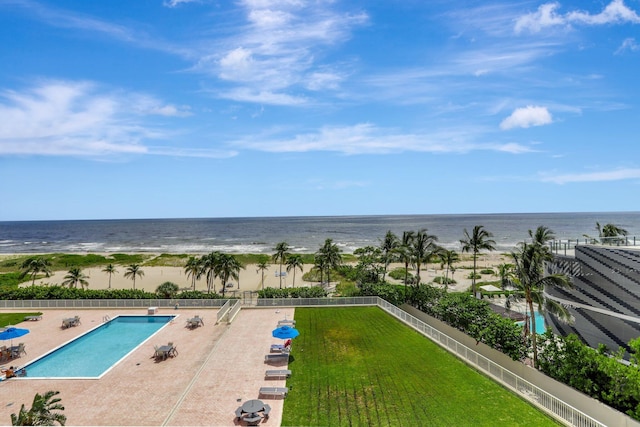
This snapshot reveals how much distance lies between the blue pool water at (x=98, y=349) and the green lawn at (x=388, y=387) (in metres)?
10.6

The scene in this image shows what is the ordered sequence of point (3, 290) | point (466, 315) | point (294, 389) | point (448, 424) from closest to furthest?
point (448, 424) < point (294, 389) < point (466, 315) < point (3, 290)

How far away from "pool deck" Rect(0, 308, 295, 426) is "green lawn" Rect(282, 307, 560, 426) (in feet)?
5.14

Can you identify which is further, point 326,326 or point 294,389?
point 326,326

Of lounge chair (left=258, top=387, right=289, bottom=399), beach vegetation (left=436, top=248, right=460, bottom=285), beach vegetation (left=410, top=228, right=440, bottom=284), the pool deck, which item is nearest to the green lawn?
lounge chair (left=258, top=387, right=289, bottom=399)

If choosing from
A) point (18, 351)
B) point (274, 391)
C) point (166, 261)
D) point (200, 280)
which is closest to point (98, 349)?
point (18, 351)

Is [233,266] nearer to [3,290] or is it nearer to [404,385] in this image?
[3,290]

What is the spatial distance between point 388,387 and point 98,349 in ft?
59.0

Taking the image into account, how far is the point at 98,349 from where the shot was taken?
77.8ft

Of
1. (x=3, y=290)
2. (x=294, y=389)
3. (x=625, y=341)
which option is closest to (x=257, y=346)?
(x=294, y=389)

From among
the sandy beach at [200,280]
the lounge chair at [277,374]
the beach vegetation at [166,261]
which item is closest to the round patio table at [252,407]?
the lounge chair at [277,374]

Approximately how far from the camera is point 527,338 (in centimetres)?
2384

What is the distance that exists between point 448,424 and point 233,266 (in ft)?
99.1

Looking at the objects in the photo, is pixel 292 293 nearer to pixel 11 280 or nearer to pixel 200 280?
pixel 200 280

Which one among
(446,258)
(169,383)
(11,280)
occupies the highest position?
(446,258)
